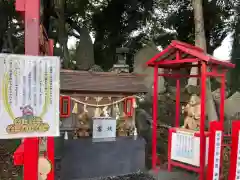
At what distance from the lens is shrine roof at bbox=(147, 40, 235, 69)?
181 inches

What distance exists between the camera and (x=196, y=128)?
5320mm

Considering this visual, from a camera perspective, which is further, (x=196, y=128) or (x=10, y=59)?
(x=196, y=128)

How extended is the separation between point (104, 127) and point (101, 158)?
2.26 feet

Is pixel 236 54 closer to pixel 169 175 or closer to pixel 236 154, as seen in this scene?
pixel 169 175

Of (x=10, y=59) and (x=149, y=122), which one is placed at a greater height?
(x=10, y=59)

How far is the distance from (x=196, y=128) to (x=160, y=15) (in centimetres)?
732

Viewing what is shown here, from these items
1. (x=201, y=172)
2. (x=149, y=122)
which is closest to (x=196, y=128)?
(x=201, y=172)

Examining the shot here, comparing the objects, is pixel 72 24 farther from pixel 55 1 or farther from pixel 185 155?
pixel 185 155

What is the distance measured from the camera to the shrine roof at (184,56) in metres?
4.59

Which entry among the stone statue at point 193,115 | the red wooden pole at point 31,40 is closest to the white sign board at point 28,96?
the red wooden pole at point 31,40

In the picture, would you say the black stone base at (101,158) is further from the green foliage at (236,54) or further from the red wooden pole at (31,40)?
the green foliage at (236,54)

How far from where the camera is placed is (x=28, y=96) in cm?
247

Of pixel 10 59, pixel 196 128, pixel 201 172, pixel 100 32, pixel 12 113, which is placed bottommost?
pixel 201 172

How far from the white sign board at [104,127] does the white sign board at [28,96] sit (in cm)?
327
